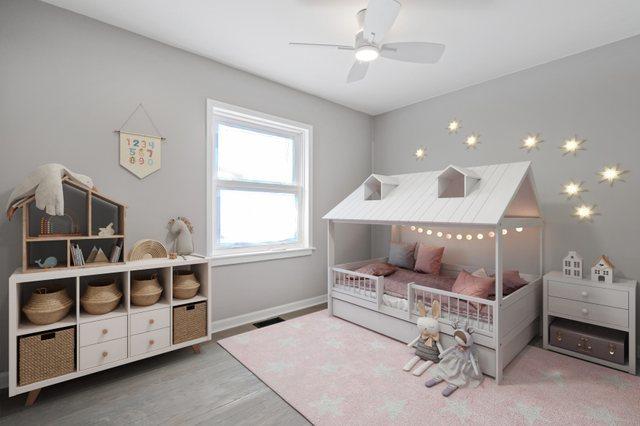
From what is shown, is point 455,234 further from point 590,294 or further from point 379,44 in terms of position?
point 379,44

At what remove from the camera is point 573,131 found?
9.85 ft

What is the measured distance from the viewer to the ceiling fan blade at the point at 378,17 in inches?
70.9

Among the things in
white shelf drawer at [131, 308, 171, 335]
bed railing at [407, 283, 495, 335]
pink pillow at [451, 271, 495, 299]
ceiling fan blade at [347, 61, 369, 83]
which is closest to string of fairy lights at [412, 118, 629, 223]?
pink pillow at [451, 271, 495, 299]

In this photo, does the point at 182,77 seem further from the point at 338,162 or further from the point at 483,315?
the point at 483,315

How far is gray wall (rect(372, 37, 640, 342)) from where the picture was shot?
2.72 metres

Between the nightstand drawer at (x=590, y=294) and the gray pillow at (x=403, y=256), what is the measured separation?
1459 mm

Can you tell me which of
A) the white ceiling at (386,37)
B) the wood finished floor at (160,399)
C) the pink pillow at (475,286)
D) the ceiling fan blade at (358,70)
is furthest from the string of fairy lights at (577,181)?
the wood finished floor at (160,399)

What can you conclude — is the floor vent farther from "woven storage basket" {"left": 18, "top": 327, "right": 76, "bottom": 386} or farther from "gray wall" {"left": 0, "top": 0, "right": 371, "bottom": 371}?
"woven storage basket" {"left": 18, "top": 327, "right": 76, "bottom": 386}

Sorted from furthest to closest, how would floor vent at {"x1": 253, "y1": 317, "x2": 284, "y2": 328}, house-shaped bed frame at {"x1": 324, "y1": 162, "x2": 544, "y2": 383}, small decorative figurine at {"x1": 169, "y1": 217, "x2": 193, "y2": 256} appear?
1. floor vent at {"x1": 253, "y1": 317, "x2": 284, "y2": 328}
2. small decorative figurine at {"x1": 169, "y1": 217, "x2": 193, "y2": 256}
3. house-shaped bed frame at {"x1": 324, "y1": 162, "x2": 544, "y2": 383}

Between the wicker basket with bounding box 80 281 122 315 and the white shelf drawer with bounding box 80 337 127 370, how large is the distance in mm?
232

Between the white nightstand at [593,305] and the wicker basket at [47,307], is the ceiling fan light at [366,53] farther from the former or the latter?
the wicker basket at [47,307]

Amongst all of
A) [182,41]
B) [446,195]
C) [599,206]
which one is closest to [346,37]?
[182,41]

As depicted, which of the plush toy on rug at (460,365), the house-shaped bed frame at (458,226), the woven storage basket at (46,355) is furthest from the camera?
the house-shaped bed frame at (458,226)

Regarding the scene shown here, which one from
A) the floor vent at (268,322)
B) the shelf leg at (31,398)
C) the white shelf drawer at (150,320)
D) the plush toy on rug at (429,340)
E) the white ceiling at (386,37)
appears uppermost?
the white ceiling at (386,37)
